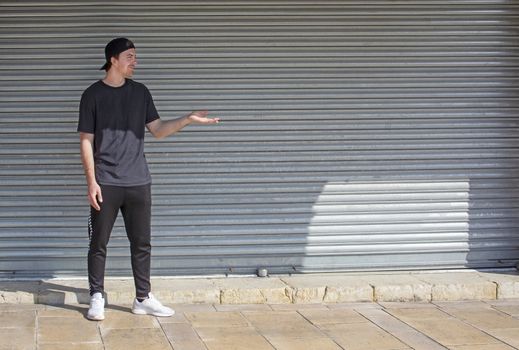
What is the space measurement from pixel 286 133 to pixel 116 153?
5.99ft

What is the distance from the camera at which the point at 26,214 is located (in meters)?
7.21

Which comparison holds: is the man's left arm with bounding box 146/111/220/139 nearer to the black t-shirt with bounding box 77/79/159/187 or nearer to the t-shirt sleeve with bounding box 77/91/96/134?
the black t-shirt with bounding box 77/79/159/187

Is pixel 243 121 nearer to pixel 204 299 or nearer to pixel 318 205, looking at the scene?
pixel 318 205

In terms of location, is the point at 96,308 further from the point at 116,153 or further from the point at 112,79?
the point at 112,79

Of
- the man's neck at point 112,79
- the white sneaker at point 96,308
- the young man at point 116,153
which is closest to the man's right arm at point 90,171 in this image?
the young man at point 116,153

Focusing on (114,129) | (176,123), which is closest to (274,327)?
(176,123)

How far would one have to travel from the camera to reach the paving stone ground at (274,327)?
18.9 feet

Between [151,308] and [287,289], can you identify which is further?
[287,289]

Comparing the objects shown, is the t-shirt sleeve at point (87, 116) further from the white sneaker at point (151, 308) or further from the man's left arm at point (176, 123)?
the white sneaker at point (151, 308)

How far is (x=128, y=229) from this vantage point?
637 cm

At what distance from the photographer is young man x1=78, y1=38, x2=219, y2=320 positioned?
20.2ft

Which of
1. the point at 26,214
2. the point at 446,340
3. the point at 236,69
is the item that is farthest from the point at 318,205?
the point at 26,214

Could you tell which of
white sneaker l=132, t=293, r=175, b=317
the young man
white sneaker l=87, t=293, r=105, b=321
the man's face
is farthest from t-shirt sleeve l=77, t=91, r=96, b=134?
white sneaker l=132, t=293, r=175, b=317

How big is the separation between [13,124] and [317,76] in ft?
8.80
